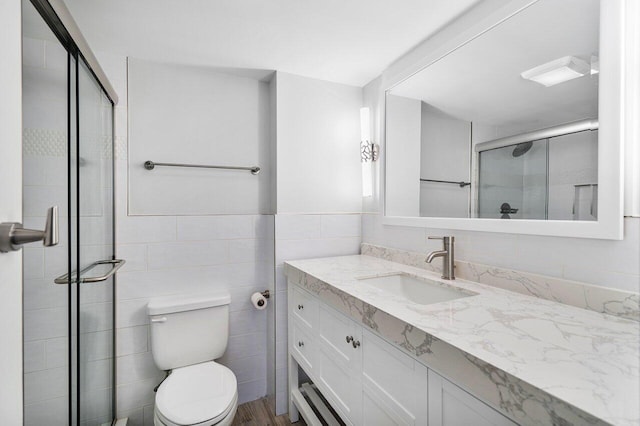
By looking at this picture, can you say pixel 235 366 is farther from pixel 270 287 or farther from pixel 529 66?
pixel 529 66

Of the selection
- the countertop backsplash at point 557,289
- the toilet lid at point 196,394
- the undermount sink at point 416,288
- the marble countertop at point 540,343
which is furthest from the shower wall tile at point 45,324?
the countertop backsplash at point 557,289

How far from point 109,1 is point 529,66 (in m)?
1.80

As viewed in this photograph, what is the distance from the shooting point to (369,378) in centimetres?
112

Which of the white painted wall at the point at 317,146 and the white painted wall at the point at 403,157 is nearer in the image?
the white painted wall at the point at 403,157

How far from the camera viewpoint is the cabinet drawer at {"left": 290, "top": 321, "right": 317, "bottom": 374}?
1.60 metres

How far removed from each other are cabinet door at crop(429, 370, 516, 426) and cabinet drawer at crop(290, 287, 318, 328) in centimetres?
78

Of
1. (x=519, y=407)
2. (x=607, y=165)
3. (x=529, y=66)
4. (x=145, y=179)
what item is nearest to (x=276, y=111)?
(x=145, y=179)

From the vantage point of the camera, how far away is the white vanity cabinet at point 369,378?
0.80 meters

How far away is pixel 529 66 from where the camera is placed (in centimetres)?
120

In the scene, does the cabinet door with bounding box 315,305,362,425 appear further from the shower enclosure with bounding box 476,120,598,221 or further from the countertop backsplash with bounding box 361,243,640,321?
the shower enclosure with bounding box 476,120,598,221

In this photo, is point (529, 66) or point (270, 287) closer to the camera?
point (529, 66)

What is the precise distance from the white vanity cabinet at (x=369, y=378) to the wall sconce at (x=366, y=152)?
0.88 m
